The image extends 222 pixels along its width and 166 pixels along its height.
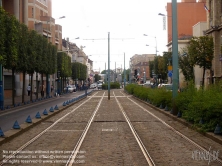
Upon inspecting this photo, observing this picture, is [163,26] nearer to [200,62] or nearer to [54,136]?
[200,62]

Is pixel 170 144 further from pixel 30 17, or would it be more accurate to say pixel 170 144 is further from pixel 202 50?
pixel 30 17

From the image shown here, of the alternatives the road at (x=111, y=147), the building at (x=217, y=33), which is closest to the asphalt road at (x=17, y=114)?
the road at (x=111, y=147)

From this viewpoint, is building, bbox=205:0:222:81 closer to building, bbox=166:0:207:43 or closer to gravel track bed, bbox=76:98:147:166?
gravel track bed, bbox=76:98:147:166

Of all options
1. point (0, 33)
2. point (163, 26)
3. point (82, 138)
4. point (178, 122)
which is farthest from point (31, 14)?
point (82, 138)

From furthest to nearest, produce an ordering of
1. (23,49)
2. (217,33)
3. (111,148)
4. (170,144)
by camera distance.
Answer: (217,33)
(23,49)
(170,144)
(111,148)

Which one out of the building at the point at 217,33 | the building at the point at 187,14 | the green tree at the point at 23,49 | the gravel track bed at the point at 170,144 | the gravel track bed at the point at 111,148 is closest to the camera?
the gravel track bed at the point at 111,148

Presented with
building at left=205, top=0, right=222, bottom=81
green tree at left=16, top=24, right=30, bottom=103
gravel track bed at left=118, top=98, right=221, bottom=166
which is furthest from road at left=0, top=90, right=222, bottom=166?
building at left=205, top=0, right=222, bottom=81

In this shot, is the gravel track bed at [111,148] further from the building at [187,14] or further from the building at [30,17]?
the building at [187,14]

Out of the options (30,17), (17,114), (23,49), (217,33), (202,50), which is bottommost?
(17,114)

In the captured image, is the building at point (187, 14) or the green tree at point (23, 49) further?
the building at point (187, 14)

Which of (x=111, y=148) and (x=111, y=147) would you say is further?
(x=111, y=147)

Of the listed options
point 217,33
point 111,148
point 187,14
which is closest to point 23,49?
point 217,33

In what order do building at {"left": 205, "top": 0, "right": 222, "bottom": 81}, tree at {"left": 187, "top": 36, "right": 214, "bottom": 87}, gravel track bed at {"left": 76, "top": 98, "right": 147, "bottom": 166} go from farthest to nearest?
building at {"left": 205, "top": 0, "right": 222, "bottom": 81}
tree at {"left": 187, "top": 36, "right": 214, "bottom": 87}
gravel track bed at {"left": 76, "top": 98, "right": 147, "bottom": 166}

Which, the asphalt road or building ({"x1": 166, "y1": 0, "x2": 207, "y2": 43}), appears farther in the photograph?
building ({"x1": 166, "y1": 0, "x2": 207, "y2": 43})
